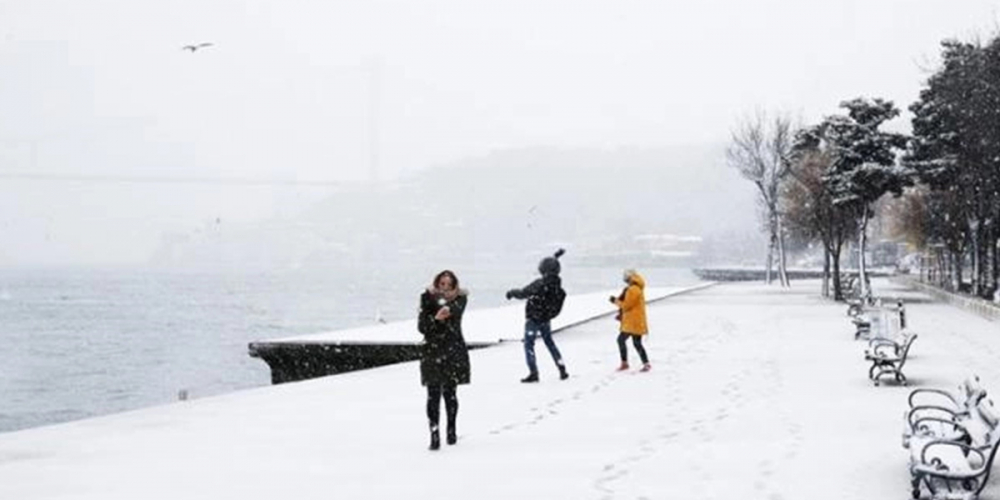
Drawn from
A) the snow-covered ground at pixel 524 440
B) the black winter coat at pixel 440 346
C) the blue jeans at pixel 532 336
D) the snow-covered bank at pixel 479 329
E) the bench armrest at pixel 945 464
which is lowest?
the snow-covered bank at pixel 479 329

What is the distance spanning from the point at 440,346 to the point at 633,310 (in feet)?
25.1

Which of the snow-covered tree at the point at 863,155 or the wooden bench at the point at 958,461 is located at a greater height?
the snow-covered tree at the point at 863,155

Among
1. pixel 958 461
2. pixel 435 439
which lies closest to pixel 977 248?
pixel 435 439

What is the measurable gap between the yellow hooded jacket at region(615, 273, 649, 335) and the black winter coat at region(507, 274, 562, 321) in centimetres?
141

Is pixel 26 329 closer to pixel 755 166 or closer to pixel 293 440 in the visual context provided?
pixel 755 166

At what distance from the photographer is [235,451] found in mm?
11422

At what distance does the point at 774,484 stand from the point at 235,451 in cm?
505

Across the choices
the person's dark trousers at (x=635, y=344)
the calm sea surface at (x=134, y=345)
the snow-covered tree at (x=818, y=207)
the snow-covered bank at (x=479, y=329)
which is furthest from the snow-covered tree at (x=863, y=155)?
the person's dark trousers at (x=635, y=344)

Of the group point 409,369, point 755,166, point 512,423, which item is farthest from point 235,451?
point 755,166

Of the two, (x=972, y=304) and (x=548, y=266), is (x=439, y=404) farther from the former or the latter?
(x=972, y=304)

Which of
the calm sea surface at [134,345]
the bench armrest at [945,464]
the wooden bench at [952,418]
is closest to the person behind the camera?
the bench armrest at [945,464]

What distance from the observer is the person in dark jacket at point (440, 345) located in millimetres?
11227

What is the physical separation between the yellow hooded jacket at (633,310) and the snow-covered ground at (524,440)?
2.49 feet

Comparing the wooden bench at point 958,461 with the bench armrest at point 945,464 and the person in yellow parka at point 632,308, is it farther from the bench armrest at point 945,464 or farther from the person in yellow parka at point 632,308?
the person in yellow parka at point 632,308
